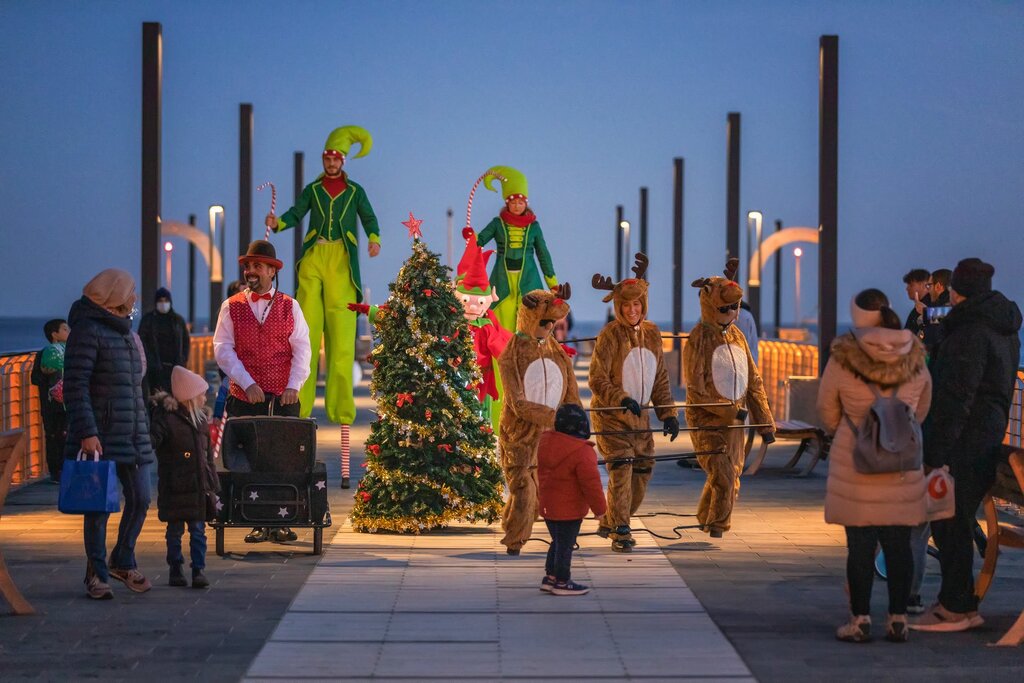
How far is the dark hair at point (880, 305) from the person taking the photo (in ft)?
26.0

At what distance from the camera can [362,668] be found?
721 centimetres

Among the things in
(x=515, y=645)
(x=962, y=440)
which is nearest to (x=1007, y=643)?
(x=962, y=440)

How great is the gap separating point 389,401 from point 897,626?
183 inches

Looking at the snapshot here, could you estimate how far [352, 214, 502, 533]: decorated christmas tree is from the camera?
11.5 m

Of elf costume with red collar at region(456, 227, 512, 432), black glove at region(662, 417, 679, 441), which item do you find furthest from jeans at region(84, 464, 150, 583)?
elf costume with red collar at region(456, 227, 512, 432)

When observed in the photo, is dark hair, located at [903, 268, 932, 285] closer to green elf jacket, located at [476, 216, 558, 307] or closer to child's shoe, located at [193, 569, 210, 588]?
green elf jacket, located at [476, 216, 558, 307]

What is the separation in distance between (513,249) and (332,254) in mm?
1439

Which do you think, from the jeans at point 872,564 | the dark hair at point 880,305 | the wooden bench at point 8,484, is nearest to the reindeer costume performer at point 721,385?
the dark hair at point 880,305

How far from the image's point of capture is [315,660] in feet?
24.2

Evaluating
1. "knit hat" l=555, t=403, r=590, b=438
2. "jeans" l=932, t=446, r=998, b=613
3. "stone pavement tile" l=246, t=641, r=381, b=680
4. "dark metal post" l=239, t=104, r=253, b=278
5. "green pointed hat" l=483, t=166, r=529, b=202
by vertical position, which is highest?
"dark metal post" l=239, t=104, r=253, b=278

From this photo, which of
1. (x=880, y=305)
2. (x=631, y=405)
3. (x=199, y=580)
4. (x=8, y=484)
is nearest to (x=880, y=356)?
(x=880, y=305)

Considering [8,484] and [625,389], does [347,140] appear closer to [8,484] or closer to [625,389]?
[625,389]

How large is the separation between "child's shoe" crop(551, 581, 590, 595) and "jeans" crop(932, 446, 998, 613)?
1.87 m

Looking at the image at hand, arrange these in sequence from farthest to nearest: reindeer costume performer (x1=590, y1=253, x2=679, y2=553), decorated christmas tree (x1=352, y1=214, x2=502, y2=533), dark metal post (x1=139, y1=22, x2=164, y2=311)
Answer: dark metal post (x1=139, y1=22, x2=164, y2=311) → decorated christmas tree (x1=352, y1=214, x2=502, y2=533) → reindeer costume performer (x1=590, y1=253, x2=679, y2=553)
